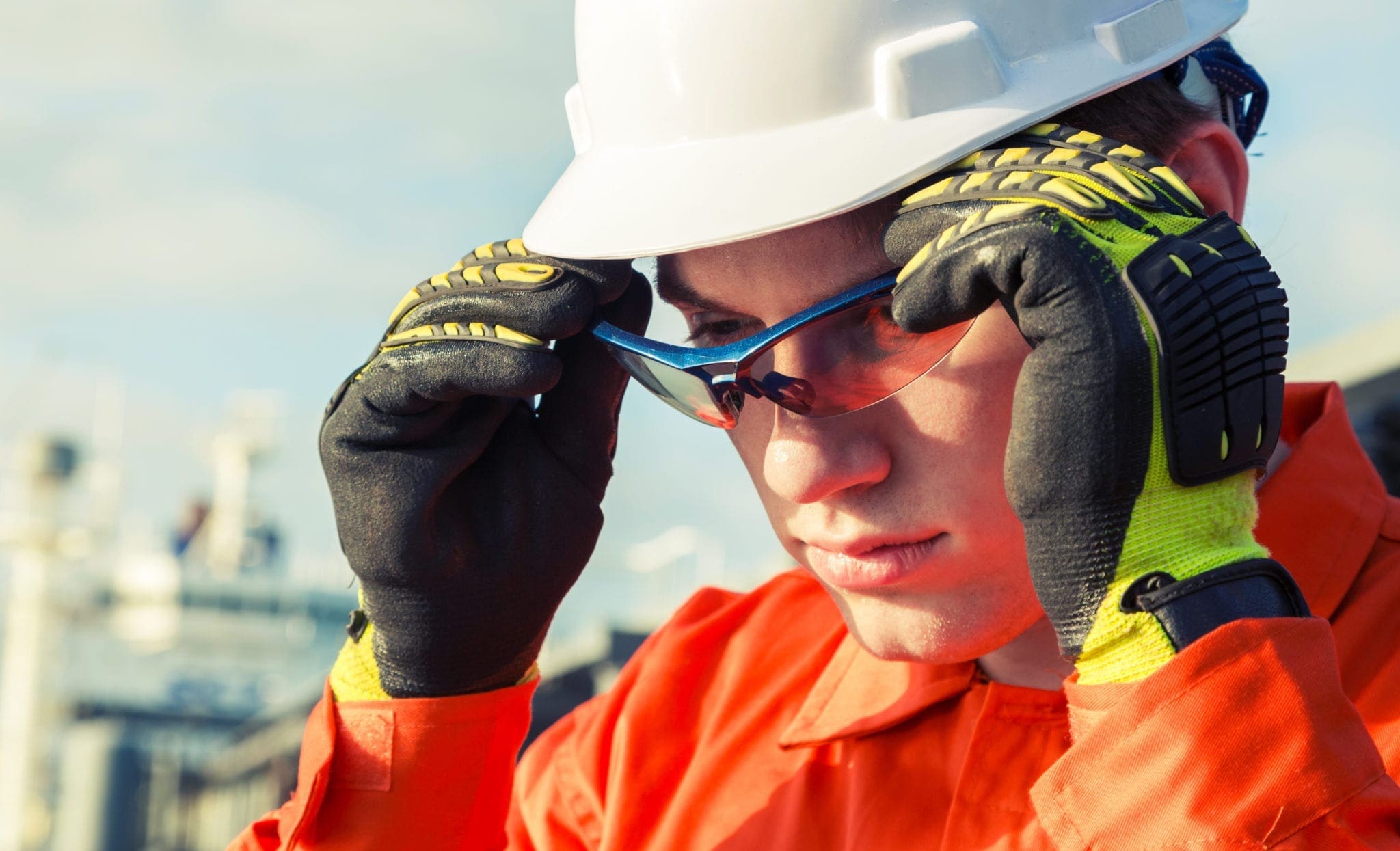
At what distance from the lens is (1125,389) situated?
1.38 m

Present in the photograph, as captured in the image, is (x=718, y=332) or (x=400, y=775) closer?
(x=718, y=332)

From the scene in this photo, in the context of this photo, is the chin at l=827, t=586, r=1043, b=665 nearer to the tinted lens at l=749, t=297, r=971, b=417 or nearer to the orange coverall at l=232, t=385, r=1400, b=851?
the orange coverall at l=232, t=385, r=1400, b=851

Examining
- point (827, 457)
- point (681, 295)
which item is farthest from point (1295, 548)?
point (681, 295)

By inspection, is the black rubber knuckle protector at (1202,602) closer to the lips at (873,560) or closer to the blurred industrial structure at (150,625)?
the lips at (873,560)

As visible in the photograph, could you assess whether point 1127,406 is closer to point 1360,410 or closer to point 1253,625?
point 1253,625

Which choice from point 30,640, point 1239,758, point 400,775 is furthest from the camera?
point 30,640

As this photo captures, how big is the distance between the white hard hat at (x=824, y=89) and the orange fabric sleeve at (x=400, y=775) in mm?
712

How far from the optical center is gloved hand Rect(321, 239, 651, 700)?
1.84m

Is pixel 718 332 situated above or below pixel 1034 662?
above

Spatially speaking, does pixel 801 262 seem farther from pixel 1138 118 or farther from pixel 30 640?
pixel 30 640

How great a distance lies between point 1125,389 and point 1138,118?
1.74 ft

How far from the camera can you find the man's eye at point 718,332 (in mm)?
1775

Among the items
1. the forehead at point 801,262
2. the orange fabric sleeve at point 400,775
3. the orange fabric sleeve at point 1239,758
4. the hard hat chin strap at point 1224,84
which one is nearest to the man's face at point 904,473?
the forehead at point 801,262

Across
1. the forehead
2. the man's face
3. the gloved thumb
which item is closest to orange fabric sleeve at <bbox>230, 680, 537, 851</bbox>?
the gloved thumb
